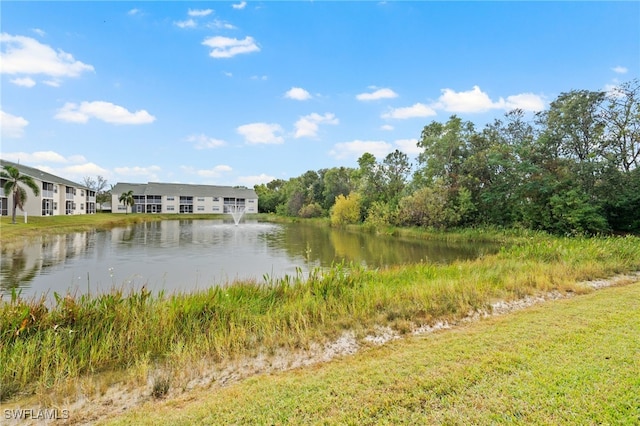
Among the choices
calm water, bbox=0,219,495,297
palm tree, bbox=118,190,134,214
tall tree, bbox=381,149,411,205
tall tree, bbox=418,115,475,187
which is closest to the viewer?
calm water, bbox=0,219,495,297

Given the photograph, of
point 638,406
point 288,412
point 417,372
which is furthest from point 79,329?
point 638,406

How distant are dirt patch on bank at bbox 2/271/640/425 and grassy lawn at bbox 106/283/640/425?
0.30m

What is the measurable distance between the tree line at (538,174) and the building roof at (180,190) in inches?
1653

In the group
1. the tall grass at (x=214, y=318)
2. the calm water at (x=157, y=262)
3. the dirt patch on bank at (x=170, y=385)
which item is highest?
the tall grass at (x=214, y=318)

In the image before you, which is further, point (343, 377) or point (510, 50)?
point (510, 50)

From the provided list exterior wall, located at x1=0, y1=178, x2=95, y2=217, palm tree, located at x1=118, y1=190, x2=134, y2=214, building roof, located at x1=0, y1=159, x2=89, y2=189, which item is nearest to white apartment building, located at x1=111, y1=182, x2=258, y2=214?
palm tree, located at x1=118, y1=190, x2=134, y2=214

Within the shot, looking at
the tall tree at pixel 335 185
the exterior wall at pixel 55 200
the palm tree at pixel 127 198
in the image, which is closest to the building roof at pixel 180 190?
the palm tree at pixel 127 198

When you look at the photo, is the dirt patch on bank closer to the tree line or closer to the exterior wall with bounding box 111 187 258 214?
the tree line

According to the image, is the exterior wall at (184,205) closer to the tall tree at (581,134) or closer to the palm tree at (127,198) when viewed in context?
the palm tree at (127,198)

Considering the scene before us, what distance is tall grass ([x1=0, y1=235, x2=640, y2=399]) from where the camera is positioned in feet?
12.7

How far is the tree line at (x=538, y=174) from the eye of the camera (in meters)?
19.3

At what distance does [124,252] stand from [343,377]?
15949 mm

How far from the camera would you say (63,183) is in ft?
123

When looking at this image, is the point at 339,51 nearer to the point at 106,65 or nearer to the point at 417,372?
the point at 106,65
